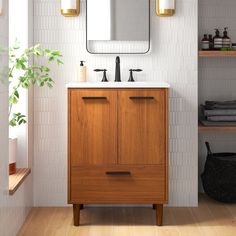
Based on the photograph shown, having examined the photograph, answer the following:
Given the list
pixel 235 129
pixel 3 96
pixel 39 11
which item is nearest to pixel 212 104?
pixel 235 129

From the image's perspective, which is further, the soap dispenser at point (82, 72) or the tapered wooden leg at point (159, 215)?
the soap dispenser at point (82, 72)

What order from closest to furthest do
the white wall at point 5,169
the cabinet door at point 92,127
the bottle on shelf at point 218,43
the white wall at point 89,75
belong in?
the white wall at point 5,169 < the cabinet door at point 92,127 < the white wall at point 89,75 < the bottle on shelf at point 218,43

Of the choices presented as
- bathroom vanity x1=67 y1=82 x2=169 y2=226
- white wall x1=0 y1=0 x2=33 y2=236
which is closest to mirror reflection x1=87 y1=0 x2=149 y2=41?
bathroom vanity x1=67 y1=82 x2=169 y2=226

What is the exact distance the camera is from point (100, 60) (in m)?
4.64

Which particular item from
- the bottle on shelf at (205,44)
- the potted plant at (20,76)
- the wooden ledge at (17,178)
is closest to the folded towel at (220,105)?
the bottle on shelf at (205,44)

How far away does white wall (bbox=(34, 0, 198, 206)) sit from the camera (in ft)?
15.2

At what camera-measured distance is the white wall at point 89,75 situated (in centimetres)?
462

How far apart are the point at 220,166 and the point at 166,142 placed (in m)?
0.79

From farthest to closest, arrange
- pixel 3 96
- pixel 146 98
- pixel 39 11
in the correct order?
1. pixel 39 11
2. pixel 146 98
3. pixel 3 96

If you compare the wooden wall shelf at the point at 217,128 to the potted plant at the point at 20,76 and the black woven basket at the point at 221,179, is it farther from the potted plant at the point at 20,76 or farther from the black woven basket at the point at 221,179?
the potted plant at the point at 20,76

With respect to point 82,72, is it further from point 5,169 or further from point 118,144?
point 5,169

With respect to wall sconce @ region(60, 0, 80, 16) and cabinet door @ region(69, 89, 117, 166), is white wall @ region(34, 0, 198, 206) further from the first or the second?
cabinet door @ region(69, 89, 117, 166)

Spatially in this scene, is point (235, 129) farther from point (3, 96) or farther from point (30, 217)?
point (3, 96)

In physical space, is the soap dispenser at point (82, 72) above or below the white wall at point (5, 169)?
above
